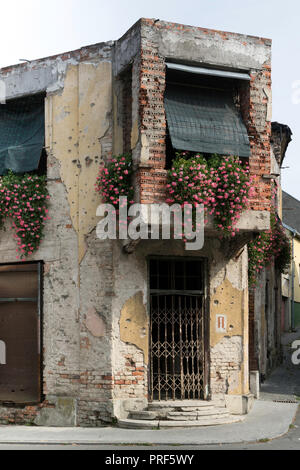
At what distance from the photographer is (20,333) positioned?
44.4ft

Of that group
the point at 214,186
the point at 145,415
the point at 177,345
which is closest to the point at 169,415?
the point at 145,415

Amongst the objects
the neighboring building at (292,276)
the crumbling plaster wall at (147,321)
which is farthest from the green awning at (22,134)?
the neighboring building at (292,276)

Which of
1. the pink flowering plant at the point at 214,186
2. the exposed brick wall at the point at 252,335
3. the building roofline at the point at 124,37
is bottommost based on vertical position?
the exposed brick wall at the point at 252,335

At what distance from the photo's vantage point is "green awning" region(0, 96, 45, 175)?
13531 millimetres

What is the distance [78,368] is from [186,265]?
291 centimetres

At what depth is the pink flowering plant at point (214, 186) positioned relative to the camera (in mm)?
11961

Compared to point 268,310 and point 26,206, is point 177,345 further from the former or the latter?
point 268,310

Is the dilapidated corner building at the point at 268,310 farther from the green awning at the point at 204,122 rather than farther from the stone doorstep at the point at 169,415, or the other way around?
the stone doorstep at the point at 169,415

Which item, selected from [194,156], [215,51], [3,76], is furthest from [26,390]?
[215,51]

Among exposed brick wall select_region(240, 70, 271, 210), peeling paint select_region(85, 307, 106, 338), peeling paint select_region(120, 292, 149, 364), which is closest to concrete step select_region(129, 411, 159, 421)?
peeling paint select_region(120, 292, 149, 364)

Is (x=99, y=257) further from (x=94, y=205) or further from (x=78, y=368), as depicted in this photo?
(x=78, y=368)

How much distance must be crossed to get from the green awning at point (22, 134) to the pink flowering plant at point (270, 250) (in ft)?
15.8

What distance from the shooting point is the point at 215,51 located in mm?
12812

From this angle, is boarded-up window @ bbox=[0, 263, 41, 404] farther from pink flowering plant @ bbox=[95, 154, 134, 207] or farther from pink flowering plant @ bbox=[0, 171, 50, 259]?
pink flowering plant @ bbox=[95, 154, 134, 207]
